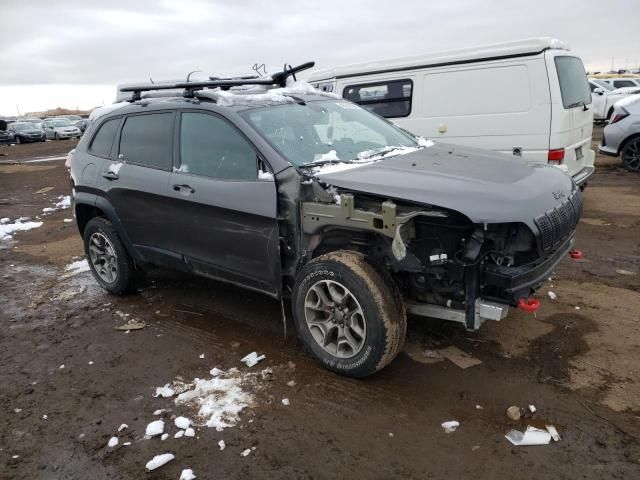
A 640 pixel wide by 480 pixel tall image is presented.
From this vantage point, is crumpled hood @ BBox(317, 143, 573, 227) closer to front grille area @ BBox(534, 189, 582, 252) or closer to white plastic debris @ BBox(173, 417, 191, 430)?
front grille area @ BBox(534, 189, 582, 252)

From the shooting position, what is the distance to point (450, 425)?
288cm

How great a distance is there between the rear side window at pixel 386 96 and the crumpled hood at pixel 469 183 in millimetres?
4082

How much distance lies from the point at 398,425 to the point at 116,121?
12.3 feet

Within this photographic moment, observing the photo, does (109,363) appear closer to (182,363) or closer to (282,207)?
(182,363)

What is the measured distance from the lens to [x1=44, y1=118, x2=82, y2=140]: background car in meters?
33.9

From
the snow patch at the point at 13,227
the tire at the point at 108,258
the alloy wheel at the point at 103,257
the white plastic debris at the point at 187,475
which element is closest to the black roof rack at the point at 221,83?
the tire at the point at 108,258

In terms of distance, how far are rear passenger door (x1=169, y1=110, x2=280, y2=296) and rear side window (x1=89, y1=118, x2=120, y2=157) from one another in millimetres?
1071

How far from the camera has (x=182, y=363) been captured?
3740 mm

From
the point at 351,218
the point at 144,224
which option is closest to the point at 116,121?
the point at 144,224

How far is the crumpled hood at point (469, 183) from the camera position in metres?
2.88

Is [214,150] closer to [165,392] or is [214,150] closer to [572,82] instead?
[165,392]

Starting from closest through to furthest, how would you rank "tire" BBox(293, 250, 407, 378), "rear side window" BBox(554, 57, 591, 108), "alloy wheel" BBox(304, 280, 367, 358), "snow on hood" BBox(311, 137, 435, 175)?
"tire" BBox(293, 250, 407, 378), "alloy wheel" BBox(304, 280, 367, 358), "snow on hood" BBox(311, 137, 435, 175), "rear side window" BBox(554, 57, 591, 108)

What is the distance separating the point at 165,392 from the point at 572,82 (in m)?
6.19

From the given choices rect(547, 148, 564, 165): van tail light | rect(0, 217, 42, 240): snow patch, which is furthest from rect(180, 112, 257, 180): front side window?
rect(0, 217, 42, 240): snow patch
